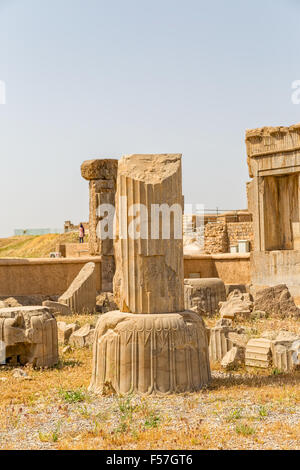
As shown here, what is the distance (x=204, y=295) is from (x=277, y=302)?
4.73 ft

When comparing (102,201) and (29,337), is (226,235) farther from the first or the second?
(29,337)

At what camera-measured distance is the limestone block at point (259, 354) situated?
291 inches

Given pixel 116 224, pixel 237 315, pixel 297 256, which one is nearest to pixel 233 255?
pixel 297 256

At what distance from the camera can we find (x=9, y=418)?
17.6 ft

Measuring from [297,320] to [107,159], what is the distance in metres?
5.98

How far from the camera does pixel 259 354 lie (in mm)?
7480

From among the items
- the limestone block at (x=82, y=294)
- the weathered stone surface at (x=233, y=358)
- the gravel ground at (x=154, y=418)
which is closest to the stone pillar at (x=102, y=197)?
the limestone block at (x=82, y=294)

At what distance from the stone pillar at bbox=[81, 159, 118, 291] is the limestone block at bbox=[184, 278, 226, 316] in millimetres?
2673

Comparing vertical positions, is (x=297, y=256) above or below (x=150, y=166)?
below

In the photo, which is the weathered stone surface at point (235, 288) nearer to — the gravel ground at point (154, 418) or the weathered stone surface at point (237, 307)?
the weathered stone surface at point (237, 307)

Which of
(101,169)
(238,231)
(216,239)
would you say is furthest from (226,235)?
(101,169)

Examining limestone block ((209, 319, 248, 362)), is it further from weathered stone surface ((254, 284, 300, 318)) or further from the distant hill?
the distant hill
